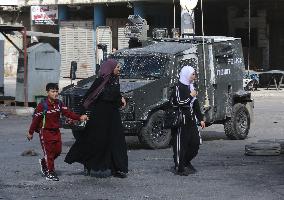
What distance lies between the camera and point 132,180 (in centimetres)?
1116

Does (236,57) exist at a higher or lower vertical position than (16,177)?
higher

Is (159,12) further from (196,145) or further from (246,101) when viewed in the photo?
(196,145)

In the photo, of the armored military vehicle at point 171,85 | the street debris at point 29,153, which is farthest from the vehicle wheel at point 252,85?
the street debris at point 29,153

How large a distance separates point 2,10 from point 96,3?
8931 mm

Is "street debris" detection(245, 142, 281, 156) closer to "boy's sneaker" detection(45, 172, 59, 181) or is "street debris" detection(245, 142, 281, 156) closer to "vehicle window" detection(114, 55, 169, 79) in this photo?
"vehicle window" detection(114, 55, 169, 79)

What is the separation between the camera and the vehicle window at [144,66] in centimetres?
1555

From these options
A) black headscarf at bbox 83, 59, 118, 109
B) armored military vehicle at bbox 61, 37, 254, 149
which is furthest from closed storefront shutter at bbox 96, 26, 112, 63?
black headscarf at bbox 83, 59, 118, 109

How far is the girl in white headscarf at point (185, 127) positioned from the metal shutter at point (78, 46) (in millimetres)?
31049

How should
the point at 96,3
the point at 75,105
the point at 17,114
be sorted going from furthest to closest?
the point at 96,3
the point at 17,114
the point at 75,105

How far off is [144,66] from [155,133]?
1442mm

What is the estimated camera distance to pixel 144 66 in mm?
15789

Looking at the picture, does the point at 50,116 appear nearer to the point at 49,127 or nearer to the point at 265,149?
the point at 49,127

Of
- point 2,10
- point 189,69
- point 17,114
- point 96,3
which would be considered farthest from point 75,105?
point 2,10

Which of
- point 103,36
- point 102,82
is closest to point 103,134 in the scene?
point 102,82
